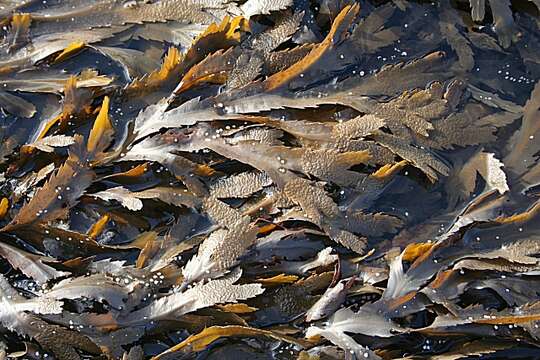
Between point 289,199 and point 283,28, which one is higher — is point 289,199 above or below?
below

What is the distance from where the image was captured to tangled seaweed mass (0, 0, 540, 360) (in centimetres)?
129

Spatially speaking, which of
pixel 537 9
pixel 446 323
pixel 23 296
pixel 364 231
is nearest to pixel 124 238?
pixel 23 296

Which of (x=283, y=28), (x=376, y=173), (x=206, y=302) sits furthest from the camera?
(x=283, y=28)

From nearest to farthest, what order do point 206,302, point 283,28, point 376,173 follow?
1. point 206,302
2. point 376,173
3. point 283,28

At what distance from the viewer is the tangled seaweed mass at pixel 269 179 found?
1.29 meters

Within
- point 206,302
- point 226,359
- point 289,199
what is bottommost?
point 226,359

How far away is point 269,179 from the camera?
136cm

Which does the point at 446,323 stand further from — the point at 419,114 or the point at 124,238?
the point at 124,238

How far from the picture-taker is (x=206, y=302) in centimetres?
127

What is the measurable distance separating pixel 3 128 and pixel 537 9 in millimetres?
1225

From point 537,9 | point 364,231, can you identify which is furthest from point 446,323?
point 537,9

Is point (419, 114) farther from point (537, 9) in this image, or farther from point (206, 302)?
point (206, 302)

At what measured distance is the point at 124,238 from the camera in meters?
1.39

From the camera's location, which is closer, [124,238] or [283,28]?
[124,238]
